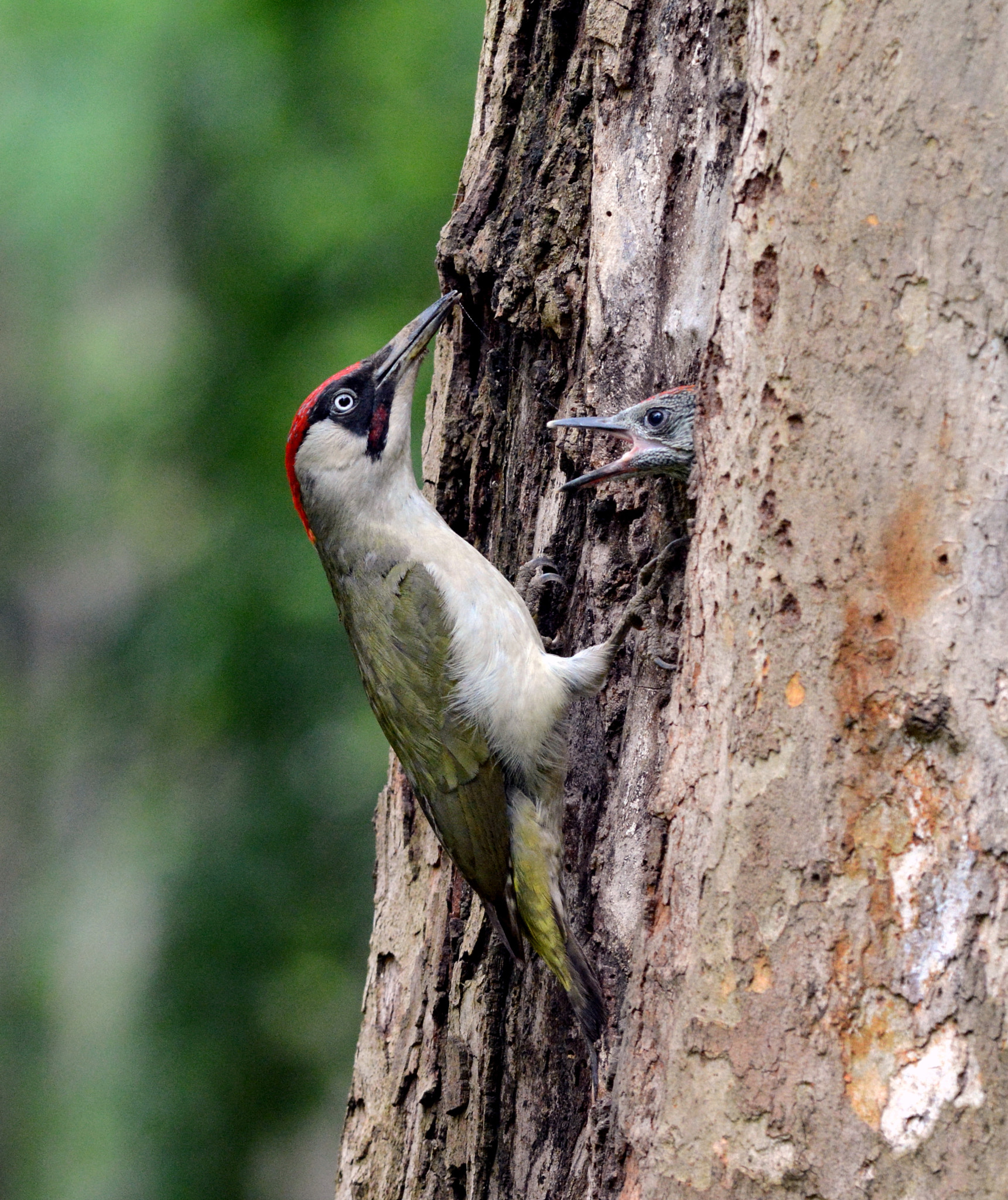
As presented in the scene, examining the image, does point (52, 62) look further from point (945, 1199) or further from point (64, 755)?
point (945, 1199)

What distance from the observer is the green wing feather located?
10.6 ft

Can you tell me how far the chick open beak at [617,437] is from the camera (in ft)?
9.48

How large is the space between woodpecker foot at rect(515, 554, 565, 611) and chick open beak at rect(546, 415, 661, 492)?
32 centimetres

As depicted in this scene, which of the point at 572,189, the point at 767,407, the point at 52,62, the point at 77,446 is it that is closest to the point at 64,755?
the point at 77,446

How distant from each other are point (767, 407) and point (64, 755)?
5.85 meters

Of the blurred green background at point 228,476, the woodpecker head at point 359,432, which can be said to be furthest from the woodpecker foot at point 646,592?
the blurred green background at point 228,476

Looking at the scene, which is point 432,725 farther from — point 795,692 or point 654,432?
point 795,692

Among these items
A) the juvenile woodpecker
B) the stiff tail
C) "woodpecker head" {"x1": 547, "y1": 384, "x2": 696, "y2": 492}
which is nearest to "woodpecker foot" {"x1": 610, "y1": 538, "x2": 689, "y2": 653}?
the juvenile woodpecker

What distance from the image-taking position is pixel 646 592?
2.92 meters

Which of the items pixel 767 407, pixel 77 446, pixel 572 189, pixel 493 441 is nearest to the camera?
pixel 767 407

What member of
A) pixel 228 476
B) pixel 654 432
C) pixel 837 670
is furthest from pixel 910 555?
pixel 228 476

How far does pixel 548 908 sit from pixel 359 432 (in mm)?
1648

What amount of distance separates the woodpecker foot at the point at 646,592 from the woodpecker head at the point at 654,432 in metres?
0.18

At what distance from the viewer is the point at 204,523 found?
562cm
